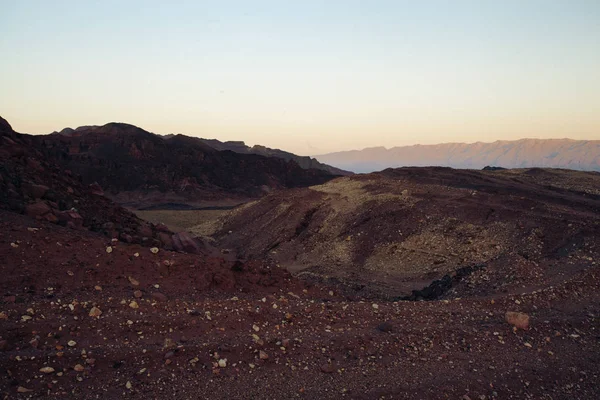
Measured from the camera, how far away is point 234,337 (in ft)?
17.7

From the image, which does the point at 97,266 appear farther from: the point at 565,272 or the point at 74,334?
the point at 565,272

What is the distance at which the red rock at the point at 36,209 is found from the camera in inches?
313

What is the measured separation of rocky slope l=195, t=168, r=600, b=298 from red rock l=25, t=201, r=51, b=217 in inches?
285

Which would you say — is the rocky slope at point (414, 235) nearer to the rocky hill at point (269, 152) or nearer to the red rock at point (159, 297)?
the red rock at point (159, 297)

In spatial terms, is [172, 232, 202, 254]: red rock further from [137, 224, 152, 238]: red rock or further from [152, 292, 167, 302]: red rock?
[152, 292, 167, 302]: red rock

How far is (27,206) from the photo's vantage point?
8008 mm

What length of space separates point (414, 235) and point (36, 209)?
38.7ft

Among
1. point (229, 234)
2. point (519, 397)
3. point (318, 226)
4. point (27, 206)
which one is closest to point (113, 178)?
point (229, 234)

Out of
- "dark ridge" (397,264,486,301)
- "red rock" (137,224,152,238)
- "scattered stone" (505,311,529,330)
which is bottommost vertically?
"dark ridge" (397,264,486,301)

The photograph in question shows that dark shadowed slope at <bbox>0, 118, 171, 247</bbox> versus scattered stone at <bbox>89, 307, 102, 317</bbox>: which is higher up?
dark shadowed slope at <bbox>0, 118, 171, 247</bbox>

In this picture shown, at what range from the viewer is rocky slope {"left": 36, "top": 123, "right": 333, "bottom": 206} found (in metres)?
44.9

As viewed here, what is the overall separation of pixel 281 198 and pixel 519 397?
19.1 meters

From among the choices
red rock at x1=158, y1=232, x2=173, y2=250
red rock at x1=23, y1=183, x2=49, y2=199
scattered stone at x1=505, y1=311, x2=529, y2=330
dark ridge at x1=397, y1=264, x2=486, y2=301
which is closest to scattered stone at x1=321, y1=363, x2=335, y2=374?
scattered stone at x1=505, y1=311, x2=529, y2=330

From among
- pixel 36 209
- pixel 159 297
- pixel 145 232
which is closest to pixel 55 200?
pixel 36 209
